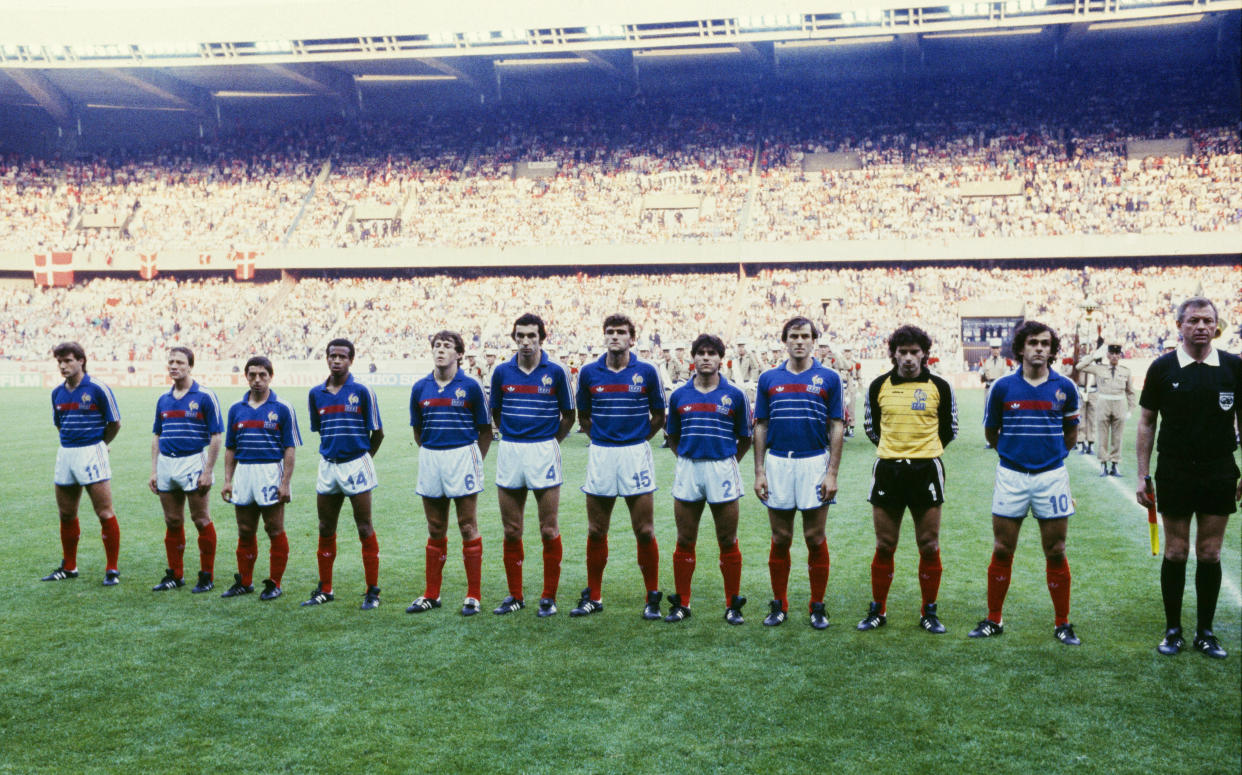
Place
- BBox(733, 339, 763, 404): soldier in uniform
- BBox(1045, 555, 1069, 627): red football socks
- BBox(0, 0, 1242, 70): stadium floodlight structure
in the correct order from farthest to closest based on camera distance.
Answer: BBox(0, 0, 1242, 70): stadium floodlight structure < BBox(733, 339, 763, 404): soldier in uniform < BBox(1045, 555, 1069, 627): red football socks

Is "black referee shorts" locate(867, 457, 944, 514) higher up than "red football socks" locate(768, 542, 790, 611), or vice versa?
"black referee shorts" locate(867, 457, 944, 514)

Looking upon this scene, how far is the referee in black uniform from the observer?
5.69 meters

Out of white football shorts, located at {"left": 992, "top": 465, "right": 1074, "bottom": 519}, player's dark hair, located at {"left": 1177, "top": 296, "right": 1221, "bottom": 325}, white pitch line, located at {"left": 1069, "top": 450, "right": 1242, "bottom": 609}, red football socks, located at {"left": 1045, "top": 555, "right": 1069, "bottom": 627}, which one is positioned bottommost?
white pitch line, located at {"left": 1069, "top": 450, "right": 1242, "bottom": 609}

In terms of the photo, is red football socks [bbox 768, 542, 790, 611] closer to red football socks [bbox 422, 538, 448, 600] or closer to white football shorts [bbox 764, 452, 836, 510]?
white football shorts [bbox 764, 452, 836, 510]

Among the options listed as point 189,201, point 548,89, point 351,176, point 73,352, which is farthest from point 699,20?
point 73,352

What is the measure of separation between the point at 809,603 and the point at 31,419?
22.5 m

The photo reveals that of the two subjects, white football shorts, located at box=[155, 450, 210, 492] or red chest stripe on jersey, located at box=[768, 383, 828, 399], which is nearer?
red chest stripe on jersey, located at box=[768, 383, 828, 399]

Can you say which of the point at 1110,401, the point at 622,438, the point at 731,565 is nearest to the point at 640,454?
the point at 622,438

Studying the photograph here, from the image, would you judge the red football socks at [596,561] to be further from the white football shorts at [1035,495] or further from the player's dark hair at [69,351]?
the player's dark hair at [69,351]

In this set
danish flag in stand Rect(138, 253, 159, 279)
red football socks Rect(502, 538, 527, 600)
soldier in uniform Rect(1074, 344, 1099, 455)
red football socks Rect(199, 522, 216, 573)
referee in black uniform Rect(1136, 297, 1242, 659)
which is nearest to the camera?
referee in black uniform Rect(1136, 297, 1242, 659)

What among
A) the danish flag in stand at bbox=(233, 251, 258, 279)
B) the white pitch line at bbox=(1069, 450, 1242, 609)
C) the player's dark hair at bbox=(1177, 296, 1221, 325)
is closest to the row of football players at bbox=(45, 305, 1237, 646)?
the player's dark hair at bbox=(1177, 296, 1221, 325)

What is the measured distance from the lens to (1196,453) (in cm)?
572

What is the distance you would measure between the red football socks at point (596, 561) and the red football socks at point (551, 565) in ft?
0.73

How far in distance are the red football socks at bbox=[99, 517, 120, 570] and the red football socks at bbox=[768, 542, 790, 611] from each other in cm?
524
